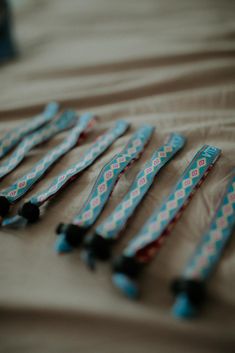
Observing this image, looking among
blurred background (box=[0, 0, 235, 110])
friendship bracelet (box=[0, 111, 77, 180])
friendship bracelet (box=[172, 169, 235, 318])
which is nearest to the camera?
friendship bracelet (box=[172, 169, 235, 318])

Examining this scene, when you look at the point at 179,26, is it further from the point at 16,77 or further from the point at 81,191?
the point at 81,191

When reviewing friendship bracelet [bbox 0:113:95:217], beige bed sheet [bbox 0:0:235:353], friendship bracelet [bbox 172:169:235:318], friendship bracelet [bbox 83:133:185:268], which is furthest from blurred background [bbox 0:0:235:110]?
friendship bracelet [bbox 172:169:235:318]

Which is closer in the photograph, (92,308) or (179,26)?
(92,308)

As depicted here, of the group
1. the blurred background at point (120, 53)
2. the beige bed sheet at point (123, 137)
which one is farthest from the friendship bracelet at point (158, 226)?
the blurred background at point (120, 53)

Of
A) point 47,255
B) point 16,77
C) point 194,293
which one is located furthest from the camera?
point 16,77

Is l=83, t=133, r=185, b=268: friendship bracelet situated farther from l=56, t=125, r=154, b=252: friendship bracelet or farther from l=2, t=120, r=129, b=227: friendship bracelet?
l=2, t=120, r=129, b=227: friendship bracelet

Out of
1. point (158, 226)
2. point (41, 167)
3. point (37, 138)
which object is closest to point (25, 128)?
point (37, 138)

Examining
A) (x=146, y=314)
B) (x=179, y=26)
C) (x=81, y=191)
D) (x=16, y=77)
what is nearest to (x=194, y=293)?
(x=146, y=314)

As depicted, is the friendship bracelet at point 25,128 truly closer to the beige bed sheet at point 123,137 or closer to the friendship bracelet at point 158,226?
the beige bed sheet at point 123,137
